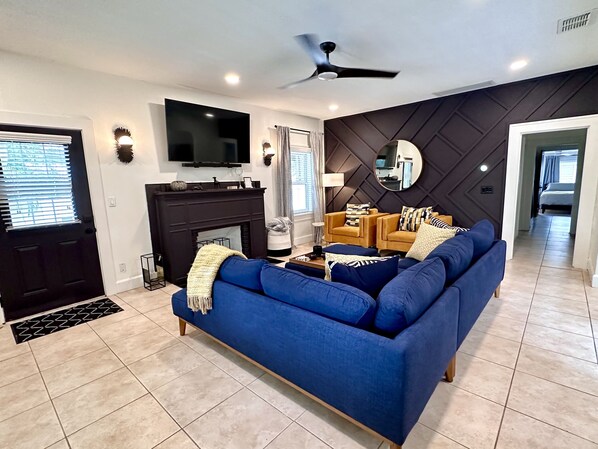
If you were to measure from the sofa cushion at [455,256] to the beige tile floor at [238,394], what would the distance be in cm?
70

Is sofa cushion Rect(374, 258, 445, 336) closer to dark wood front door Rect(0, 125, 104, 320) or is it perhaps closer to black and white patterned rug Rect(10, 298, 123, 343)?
black and white patterned rug Rect(10, 298, 123, 343)

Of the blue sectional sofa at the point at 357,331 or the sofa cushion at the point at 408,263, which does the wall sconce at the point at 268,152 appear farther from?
the blue sectional sofa at the point at 357,331

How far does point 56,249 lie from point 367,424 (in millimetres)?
3596

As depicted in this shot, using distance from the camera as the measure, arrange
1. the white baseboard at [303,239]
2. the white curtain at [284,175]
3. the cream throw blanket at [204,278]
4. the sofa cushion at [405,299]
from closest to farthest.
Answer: the sofa cushion at [405,299] < the cream throw blanket at [204,278] < the white curtain at [284,175] < the white baseboard at [303,239]

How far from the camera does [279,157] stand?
539cm

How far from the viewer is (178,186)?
389 cm

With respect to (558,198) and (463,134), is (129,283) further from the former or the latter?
(558,198)

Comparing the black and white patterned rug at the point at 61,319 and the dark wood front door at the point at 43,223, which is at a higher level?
the dark wood front door at the point at 43,223

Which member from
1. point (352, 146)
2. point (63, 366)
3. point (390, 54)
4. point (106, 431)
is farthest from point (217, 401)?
point (352, 146)

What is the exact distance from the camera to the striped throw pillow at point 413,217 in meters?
4.81

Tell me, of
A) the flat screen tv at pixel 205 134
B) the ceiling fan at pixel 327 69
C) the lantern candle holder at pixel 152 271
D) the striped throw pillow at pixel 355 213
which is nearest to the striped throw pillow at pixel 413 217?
the striped throw pillow at pixel 355 213

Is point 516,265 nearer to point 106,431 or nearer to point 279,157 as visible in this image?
point 279,157

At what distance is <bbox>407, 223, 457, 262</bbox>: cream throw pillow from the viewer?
2980mm

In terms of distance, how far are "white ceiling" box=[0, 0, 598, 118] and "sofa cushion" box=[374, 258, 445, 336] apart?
6.59ft
